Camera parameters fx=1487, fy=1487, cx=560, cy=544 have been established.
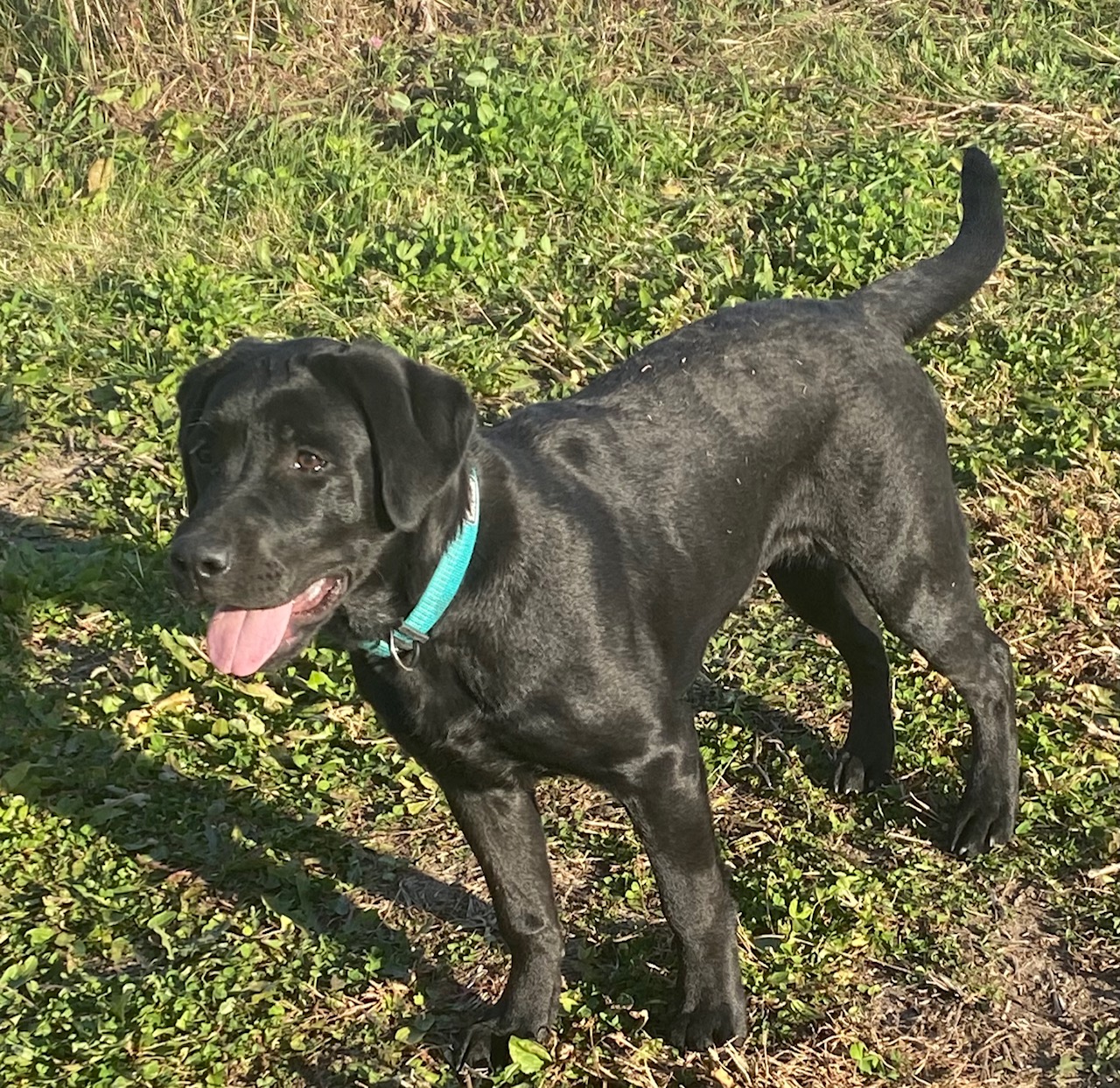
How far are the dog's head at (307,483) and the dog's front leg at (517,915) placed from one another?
0.66 m

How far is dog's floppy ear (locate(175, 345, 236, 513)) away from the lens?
3.26m

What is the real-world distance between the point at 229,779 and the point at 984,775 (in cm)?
218

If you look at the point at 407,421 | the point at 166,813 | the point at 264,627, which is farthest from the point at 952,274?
the point at 166,813

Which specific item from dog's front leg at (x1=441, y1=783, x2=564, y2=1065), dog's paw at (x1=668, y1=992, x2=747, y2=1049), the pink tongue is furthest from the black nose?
dog's paw at (x1=668, y1=992, x2=747, y2=1049)

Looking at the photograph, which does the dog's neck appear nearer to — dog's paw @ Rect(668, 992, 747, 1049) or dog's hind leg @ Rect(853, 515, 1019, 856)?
dog's paw @ Rect(668, 992, 747, 1049)

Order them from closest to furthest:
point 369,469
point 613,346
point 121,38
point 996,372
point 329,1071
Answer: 1. point 369,469
2. point 329,1071
3. point 996,372
4. point 613,346
5. point 121,38

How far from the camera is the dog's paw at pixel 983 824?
3.96m

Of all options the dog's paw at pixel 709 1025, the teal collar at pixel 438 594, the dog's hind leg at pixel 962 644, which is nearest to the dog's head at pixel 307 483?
the teal collar at pixel 438 594

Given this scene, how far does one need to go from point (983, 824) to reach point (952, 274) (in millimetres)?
1509

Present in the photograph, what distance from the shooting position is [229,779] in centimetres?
445

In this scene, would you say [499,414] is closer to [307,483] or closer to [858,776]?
[858,776]

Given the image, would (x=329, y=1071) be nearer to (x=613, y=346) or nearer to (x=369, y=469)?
(x=369, y=469)

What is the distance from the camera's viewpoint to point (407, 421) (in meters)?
2.99

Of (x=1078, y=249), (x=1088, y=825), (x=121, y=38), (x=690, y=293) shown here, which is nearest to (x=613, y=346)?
(x=690, y=293)
